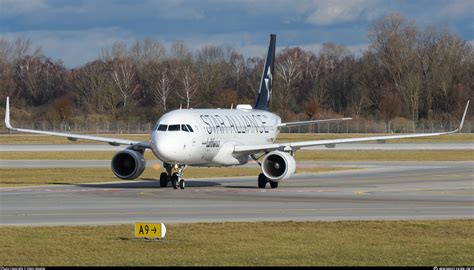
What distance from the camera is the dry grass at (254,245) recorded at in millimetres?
19266

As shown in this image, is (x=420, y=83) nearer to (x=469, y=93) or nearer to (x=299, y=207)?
(x=469, y=93)

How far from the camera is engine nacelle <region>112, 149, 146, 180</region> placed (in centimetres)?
4159

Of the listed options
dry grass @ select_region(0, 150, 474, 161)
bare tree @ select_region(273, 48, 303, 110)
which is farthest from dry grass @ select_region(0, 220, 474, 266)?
bare tree @ select_region(273, 48, 303, 110)

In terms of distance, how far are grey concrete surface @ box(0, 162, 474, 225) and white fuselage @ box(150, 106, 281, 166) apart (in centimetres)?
130

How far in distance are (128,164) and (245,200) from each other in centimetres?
911

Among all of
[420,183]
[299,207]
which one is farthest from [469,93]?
[299,207]

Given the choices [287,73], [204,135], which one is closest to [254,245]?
[204,135]

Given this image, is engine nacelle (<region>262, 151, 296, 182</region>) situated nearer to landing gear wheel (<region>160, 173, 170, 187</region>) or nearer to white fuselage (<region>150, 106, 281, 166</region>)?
white fuselage (<region>150, 106, 281, 166</region>)

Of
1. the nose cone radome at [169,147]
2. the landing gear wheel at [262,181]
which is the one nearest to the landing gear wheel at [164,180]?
the nose cone radome at [169,147]

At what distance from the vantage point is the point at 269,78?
2135 inches

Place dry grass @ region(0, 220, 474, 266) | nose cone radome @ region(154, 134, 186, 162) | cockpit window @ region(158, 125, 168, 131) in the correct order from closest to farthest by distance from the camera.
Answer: dry grass @ region(0, 220, 474, 266) < nose cone radome @ region(154, 134, 186, 162) < cockpit window @ region(158, 125, 168, 131)

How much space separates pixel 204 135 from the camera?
40.8m

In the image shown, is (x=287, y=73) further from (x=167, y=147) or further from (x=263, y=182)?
(x=167, y=147)

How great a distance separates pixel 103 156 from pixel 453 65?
87.8 m
